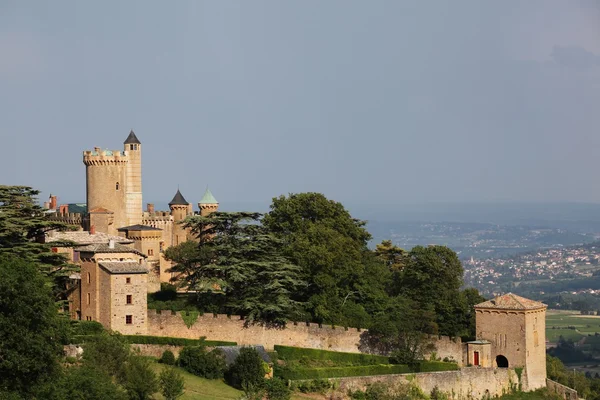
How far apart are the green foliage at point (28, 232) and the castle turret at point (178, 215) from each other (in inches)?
734

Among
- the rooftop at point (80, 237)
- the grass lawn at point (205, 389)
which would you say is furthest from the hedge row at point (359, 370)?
the rooftop at point (80, 237)

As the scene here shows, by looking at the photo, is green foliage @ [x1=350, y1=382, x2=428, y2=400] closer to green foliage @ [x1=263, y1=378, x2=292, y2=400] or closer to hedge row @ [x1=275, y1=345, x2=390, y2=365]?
hedge row @ [x1=275, y1=345, x2=390, y2=365]

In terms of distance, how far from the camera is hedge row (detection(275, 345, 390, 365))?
178 ft

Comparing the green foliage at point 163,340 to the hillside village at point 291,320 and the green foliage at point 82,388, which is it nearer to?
the hillside village at point 291,320

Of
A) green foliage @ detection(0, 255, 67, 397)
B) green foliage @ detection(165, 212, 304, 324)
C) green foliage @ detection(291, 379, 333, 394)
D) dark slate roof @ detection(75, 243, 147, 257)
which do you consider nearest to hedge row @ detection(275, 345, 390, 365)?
green foliage @ detection(165, 212, 304, 324)

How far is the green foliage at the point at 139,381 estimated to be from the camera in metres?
42.7

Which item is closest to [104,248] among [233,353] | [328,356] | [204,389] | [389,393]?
[233,353]

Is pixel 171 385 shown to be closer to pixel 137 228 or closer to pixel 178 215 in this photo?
pixel 137 228

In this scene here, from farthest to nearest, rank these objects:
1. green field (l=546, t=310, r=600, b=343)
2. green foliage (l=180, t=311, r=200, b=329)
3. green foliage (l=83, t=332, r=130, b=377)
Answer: green field (l=546, t=310, r=600, b=343)
green foliage (l=180, t=311, r=200, b=329)
green foliage (l=83, t=332, r=130, b=377)

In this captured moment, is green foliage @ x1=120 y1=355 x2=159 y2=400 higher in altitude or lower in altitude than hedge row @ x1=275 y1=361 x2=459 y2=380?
higher

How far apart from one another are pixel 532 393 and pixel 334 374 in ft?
36.1

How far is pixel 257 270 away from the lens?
5672 centimetres

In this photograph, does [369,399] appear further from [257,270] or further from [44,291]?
[44,291]

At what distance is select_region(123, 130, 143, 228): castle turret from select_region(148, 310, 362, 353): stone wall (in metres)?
18.3
